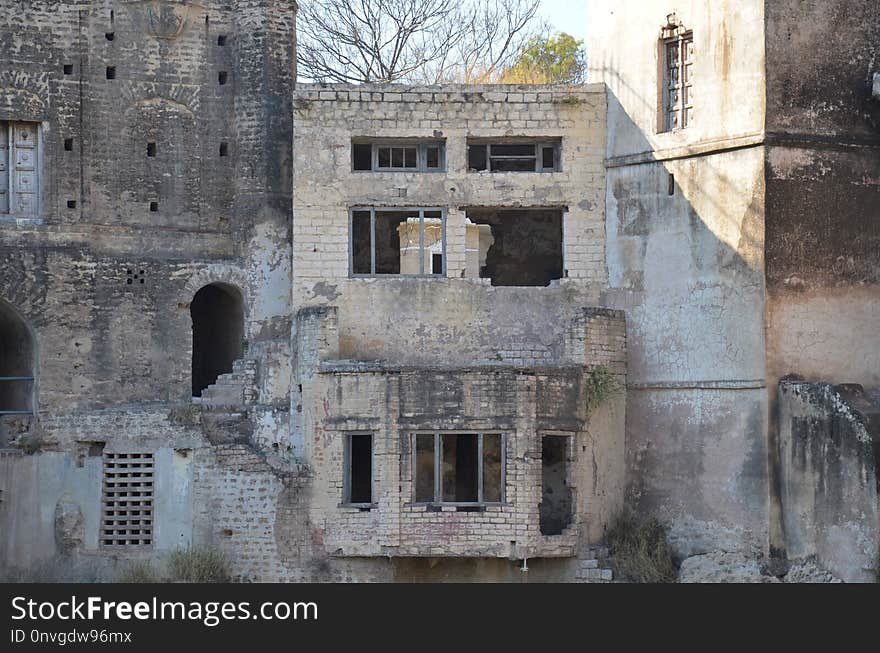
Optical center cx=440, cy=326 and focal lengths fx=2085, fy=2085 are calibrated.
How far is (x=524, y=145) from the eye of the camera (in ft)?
112

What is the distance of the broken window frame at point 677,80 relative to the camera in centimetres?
3266

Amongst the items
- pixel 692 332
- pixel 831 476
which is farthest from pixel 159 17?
pixel 831 476

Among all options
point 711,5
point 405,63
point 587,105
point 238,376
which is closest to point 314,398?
point 238,376

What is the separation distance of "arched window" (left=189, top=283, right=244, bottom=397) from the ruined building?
28cm

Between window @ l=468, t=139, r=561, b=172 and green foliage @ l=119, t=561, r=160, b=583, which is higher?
window @ l=468, t=139, r=561, b=172

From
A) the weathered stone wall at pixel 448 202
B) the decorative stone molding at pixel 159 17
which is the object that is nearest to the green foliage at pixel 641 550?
the weathered stone wall at pixel 448 202

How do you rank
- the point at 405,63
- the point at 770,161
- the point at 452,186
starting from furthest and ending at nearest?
the point at 405,63 < the point at 452,186 < the point at 770,161

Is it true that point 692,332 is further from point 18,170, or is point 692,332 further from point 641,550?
point 18,170

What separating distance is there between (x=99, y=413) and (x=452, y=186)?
264 inches

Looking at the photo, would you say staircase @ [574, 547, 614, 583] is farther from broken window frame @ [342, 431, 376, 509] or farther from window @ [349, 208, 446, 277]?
window @ [349, 208, 446, 277]

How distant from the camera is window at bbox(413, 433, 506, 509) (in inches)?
Result: 1302

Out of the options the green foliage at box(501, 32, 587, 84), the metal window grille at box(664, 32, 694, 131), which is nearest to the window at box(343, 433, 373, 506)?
the metal window grille at box(664, 32, 694, 131)

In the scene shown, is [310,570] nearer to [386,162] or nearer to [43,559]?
[43,559]

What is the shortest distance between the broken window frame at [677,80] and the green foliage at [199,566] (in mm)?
9625
